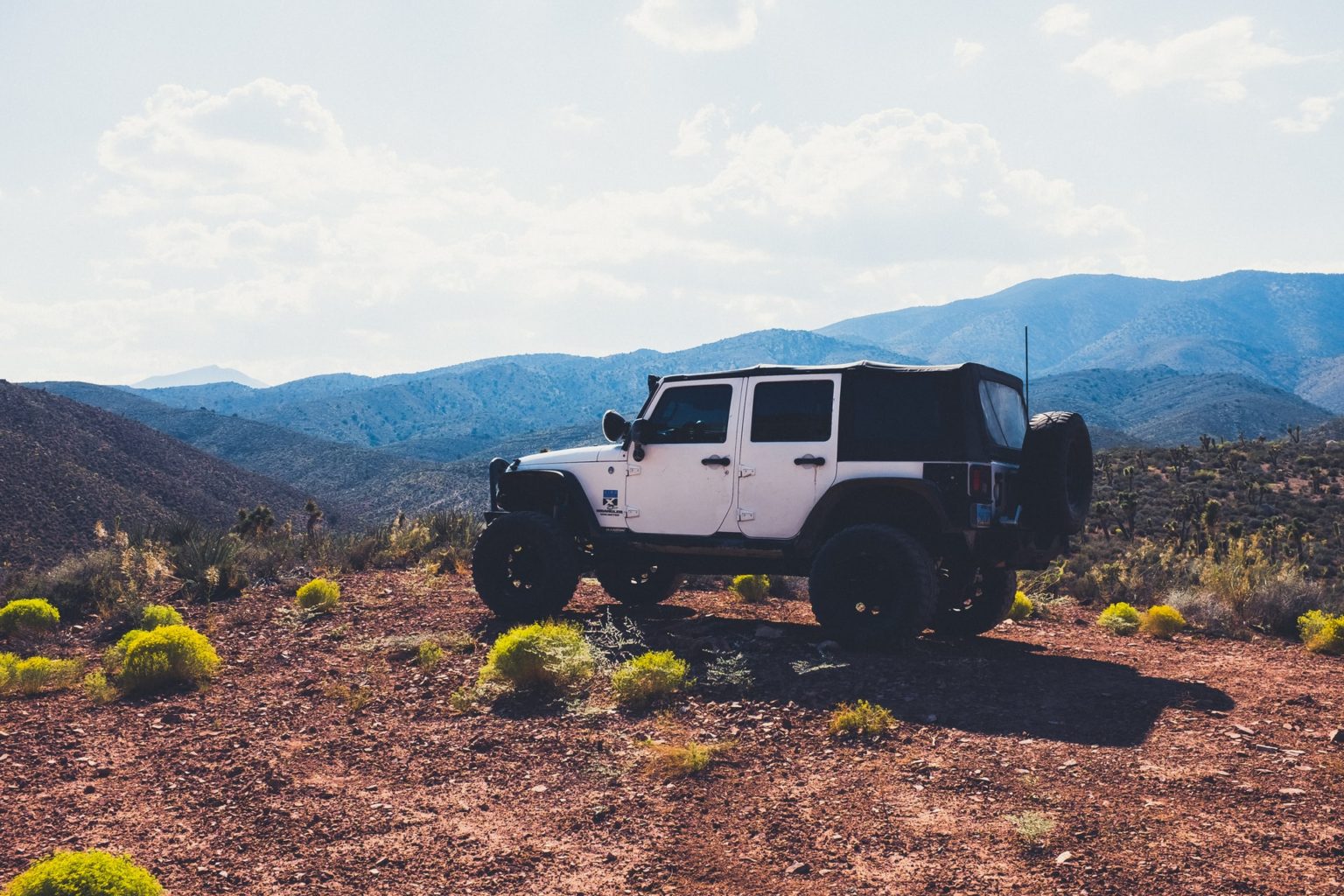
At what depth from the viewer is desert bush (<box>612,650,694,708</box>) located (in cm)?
622

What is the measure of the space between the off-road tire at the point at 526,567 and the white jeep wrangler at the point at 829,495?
15mm

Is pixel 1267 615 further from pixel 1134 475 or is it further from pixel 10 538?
pixel 10 538

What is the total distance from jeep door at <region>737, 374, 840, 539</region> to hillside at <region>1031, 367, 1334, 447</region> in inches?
3793

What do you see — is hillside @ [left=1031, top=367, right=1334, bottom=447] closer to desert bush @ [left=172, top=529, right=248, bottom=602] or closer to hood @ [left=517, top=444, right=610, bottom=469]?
hood @ [left=517, top=444, right=610, bottom=469]

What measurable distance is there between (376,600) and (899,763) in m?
7.37

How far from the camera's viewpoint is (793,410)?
781 centimetres

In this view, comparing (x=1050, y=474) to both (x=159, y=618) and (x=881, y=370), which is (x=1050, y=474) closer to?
(x=881, y=370)

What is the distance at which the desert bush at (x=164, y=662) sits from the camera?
6859mm

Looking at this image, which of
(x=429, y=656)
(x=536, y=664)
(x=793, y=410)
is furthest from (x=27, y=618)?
(x=793, y=410)

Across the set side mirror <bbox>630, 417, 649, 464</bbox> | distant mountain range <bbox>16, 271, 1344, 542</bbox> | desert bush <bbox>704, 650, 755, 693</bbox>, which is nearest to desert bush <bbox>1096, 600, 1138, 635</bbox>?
desert bush <bbox>704, 650, 755, 693</bbox>

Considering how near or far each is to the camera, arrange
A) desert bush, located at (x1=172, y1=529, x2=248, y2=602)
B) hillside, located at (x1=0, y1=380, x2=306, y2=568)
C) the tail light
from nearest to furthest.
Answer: the tail light < desert bush, located at (x1=172, y1=529, x2=248, y2=602) < hillside, located at (x1=0, y1=380, x2=306, y2=568)

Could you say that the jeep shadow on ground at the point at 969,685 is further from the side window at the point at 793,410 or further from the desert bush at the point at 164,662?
the desert bush at the point at 164,662

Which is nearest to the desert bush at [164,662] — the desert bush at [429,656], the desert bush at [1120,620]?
the desert bush at [429,656]

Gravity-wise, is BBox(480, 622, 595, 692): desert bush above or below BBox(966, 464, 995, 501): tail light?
below
